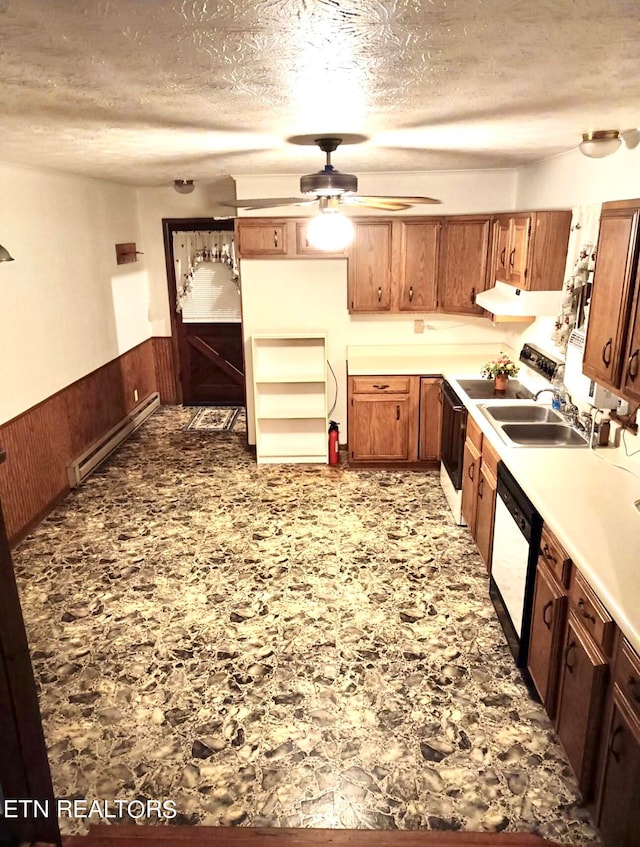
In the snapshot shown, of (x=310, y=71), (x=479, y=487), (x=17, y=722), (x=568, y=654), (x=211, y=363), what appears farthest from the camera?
(x=211, y=363)

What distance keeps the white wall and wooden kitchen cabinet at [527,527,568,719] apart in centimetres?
341

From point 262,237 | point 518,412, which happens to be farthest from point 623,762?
point 262,237

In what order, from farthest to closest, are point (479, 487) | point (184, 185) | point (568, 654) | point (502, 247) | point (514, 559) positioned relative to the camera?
point (184, 185) < point (502, 247) < point (479, 487) < point (514, 559) < point (568, 654)

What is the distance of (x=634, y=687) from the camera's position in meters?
1.82

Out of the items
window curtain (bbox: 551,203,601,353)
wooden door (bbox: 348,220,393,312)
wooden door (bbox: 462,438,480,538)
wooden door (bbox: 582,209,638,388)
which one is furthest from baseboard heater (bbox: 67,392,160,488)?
wooden door (bbox: 582,209,638,388)

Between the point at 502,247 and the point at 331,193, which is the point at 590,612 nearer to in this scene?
the point at 331,193

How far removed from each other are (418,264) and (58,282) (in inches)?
116

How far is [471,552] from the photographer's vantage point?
4.03 meters

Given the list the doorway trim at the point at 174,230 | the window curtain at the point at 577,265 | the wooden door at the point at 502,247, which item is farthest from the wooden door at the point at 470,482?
the doorway trim at the point at 174,230

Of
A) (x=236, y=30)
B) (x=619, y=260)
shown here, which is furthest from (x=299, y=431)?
(x=236, y=30)

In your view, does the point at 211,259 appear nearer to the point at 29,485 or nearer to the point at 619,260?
the point at 29,485

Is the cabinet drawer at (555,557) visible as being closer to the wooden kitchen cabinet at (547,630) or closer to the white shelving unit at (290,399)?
the wooden kitchen cabinet at (547,630)

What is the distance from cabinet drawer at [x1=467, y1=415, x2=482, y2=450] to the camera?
150 inches

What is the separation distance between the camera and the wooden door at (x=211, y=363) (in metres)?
7.29
